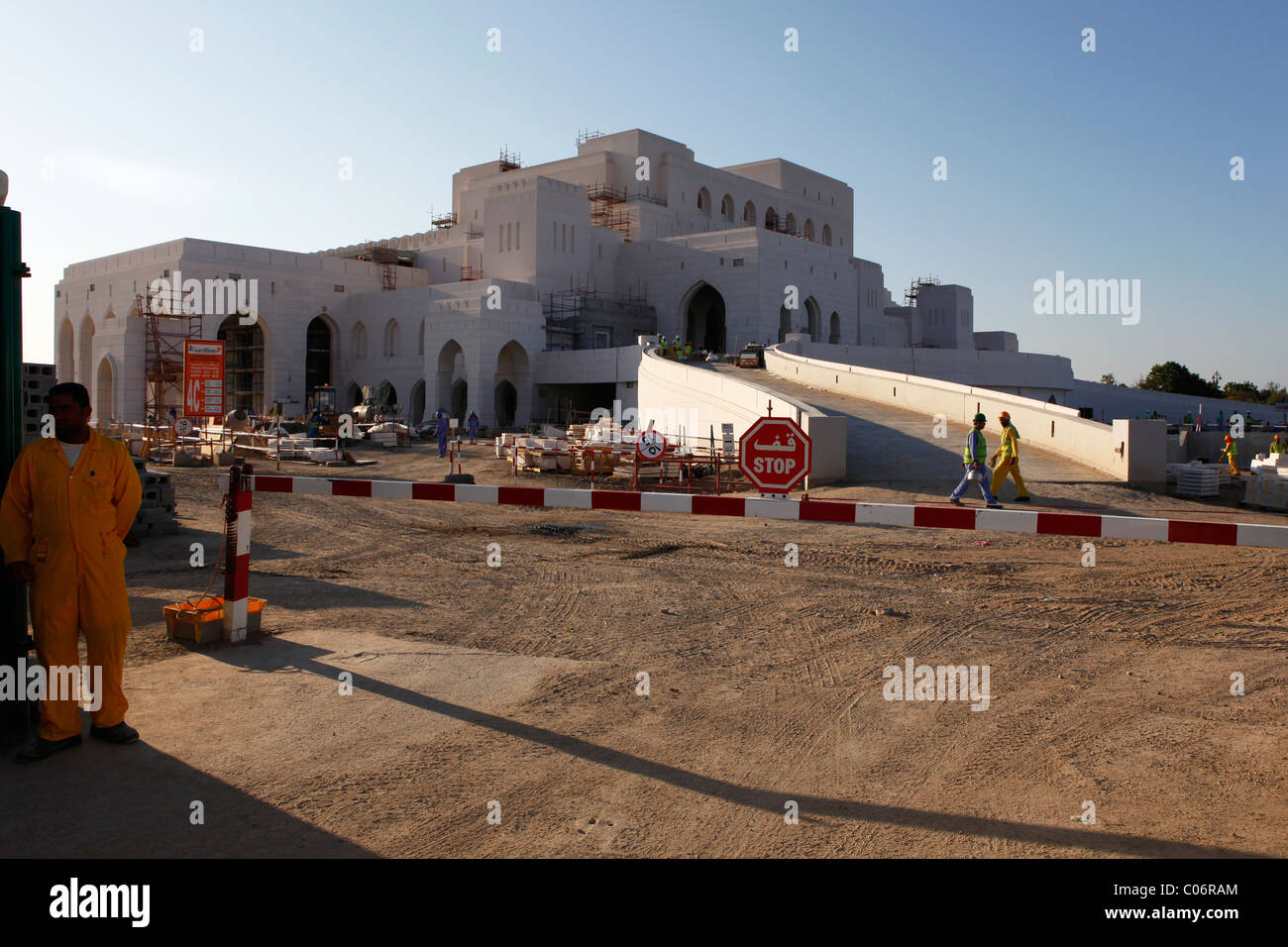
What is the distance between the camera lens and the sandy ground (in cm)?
358

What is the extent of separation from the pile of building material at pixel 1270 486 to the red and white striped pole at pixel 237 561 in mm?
16176

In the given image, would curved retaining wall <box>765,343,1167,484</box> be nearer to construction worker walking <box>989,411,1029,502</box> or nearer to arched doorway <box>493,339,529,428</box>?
construction worker walking <box>989,411,1029,502</box>

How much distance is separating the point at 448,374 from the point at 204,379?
15432mm

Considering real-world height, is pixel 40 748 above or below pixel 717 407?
below

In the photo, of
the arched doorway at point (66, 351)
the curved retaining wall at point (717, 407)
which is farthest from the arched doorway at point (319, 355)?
the curved retaining wall at point (717, 407)

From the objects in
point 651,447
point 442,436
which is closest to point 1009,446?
point 651,447

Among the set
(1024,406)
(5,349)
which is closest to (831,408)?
(1024,406)

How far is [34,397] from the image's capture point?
4.84 metres

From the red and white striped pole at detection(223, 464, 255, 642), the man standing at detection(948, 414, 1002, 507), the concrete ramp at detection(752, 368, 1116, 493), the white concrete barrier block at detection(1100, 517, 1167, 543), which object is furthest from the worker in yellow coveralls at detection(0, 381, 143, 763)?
the concrete ramp at detection(752, 368, 1116, 493)

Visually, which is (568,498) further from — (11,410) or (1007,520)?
(11,410)

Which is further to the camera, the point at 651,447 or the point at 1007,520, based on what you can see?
the point at 651,447

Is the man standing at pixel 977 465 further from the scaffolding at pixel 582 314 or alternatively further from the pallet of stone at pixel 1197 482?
the scaffolding at pixel 582 314

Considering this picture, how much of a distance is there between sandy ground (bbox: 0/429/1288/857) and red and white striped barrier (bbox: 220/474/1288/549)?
1.05m

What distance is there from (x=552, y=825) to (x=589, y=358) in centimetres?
3561
